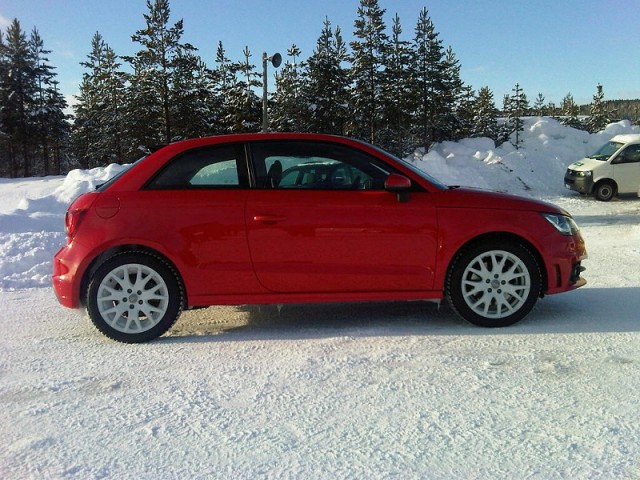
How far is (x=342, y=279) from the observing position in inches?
171

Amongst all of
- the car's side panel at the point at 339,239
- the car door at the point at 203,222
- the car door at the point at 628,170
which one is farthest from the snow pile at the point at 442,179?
the car's side panel at the point at 339,239

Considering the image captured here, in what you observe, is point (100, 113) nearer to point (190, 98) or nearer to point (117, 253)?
point (190, 98)

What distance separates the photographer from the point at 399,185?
426 centimetres

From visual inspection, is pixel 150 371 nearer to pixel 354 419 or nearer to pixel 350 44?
pixel 354 419

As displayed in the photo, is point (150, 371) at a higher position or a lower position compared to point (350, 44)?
lower

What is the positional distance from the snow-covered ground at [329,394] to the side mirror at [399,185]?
3.47 feet

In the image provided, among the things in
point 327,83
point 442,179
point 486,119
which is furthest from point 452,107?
point 442,179

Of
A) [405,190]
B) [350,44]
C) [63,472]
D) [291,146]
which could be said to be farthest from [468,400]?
[350,44]

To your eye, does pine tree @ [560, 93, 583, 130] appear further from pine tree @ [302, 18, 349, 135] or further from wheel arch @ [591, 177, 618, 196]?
wheel arch @ [591, 177, 618, 196]

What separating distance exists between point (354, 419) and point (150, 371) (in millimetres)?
1494

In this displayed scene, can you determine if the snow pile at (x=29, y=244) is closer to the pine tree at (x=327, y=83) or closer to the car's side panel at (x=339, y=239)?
the car's side panel at (x=339, y=239)

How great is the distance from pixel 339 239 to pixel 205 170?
1.18 m

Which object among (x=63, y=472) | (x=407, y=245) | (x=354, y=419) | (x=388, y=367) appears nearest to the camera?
(x=63, y=472)

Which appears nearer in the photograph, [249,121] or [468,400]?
[468,400]
